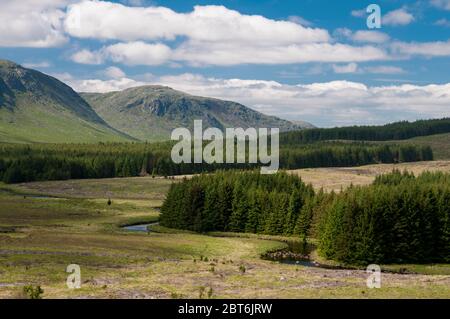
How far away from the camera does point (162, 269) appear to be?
67.5 m

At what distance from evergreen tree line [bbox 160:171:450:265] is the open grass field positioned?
5477 mm

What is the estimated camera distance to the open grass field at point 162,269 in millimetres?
51219

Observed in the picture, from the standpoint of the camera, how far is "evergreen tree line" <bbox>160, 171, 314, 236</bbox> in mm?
118625

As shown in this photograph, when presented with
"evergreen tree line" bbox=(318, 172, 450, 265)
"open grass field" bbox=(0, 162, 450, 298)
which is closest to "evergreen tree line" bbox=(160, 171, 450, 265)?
"evergreen tree line" bbox=(318, 172, 450, 265)

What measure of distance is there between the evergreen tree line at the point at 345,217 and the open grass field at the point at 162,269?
5.48 meters

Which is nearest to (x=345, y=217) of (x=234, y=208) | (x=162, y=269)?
(x=162, y=269)

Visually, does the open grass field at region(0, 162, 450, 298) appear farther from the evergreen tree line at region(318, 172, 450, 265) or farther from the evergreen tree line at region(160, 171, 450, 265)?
the evergreen tree line at region(160, 171, 450, 265)

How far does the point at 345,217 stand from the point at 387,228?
280 inches

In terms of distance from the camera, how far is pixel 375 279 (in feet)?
206

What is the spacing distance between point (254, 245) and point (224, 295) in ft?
167

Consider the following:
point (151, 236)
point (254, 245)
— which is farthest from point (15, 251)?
point (254, 245)

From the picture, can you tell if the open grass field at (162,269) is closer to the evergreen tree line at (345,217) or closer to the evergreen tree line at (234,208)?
the evergreen tree line at (345,217)
